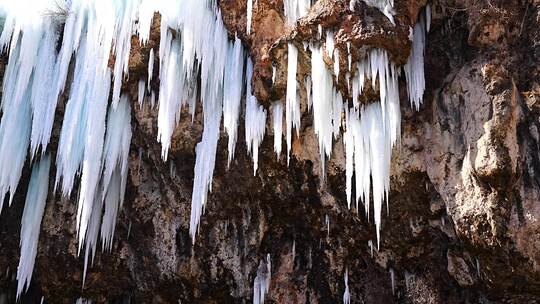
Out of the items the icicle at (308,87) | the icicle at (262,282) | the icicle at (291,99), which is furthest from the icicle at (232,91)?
the icicle at (262,282)

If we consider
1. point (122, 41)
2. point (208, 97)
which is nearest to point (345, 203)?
point (208, 97)

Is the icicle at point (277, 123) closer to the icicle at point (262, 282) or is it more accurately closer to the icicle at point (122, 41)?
the icicle at point (262, 282)

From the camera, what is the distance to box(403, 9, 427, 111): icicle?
18.0ft

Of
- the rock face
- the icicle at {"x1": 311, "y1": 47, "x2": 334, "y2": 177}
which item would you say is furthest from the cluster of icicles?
the rock face

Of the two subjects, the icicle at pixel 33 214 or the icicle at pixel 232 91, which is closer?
the icicle at pixel 232 91

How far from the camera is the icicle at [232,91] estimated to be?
20.4 feet

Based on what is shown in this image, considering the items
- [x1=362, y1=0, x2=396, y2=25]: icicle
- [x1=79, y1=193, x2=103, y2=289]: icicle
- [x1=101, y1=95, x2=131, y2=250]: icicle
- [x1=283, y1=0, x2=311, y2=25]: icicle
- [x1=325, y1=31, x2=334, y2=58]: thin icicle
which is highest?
[x1=283, y1=0, x2=311, y2=25]: icicle

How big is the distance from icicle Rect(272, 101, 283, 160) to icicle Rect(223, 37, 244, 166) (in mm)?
431

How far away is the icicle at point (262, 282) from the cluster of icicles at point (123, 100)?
2cm

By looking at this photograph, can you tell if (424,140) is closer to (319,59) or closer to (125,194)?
(319,59)

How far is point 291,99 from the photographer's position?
18.9 ft

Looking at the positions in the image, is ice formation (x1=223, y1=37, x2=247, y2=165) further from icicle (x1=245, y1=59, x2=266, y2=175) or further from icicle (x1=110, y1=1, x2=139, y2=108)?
icicle (x1=110, y1=1, x2=139, y2=108)

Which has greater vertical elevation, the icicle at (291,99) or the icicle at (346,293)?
the icicle at (291,99)

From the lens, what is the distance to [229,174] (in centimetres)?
670
